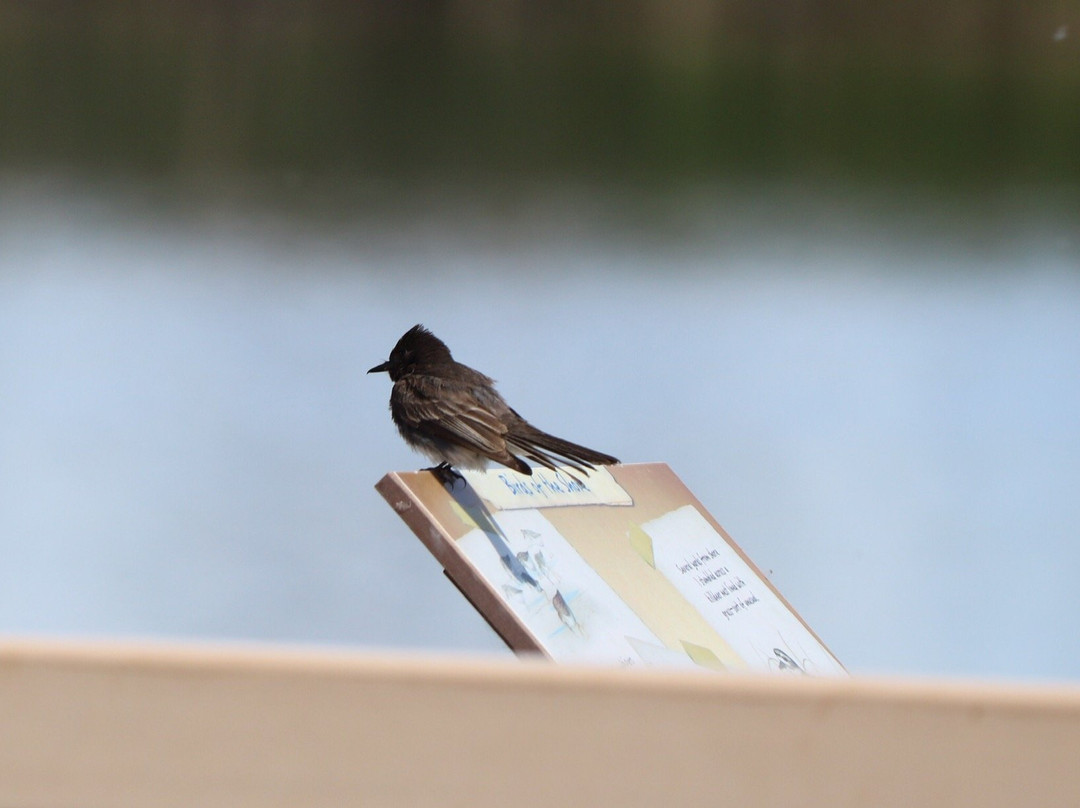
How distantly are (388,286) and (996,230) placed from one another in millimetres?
1784

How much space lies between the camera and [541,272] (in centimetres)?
323

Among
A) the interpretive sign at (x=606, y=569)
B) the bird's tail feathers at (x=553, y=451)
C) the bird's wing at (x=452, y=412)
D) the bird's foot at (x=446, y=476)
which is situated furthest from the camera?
the bird's wing at (x=452, y=412)

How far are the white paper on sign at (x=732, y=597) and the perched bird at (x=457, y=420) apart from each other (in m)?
0.14

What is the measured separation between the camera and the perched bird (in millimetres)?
1546

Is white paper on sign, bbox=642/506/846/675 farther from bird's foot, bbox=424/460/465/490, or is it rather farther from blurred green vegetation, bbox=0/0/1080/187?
blurred green vegetation, bbox=0/0/1080/187

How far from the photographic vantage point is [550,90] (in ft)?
9.55

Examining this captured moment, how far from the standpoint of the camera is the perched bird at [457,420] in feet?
5.07

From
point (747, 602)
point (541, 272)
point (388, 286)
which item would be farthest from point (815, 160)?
point (747, 602)

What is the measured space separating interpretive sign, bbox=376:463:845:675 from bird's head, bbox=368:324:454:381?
23.4 inches

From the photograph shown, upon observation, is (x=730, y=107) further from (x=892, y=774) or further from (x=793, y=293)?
(x=892, y=774)

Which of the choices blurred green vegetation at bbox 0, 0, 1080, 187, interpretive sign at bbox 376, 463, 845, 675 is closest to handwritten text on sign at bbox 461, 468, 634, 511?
interpretive sign at bbox 376, 463, 845, 675

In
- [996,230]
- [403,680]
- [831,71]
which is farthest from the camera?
[996,230]

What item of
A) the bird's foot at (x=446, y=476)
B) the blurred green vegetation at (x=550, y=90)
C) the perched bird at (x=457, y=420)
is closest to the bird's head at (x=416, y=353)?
the perched bird at (x=457, y=420)

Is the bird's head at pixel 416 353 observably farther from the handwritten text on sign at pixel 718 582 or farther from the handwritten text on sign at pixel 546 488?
the handwritten text on sign at pixel 718 582
